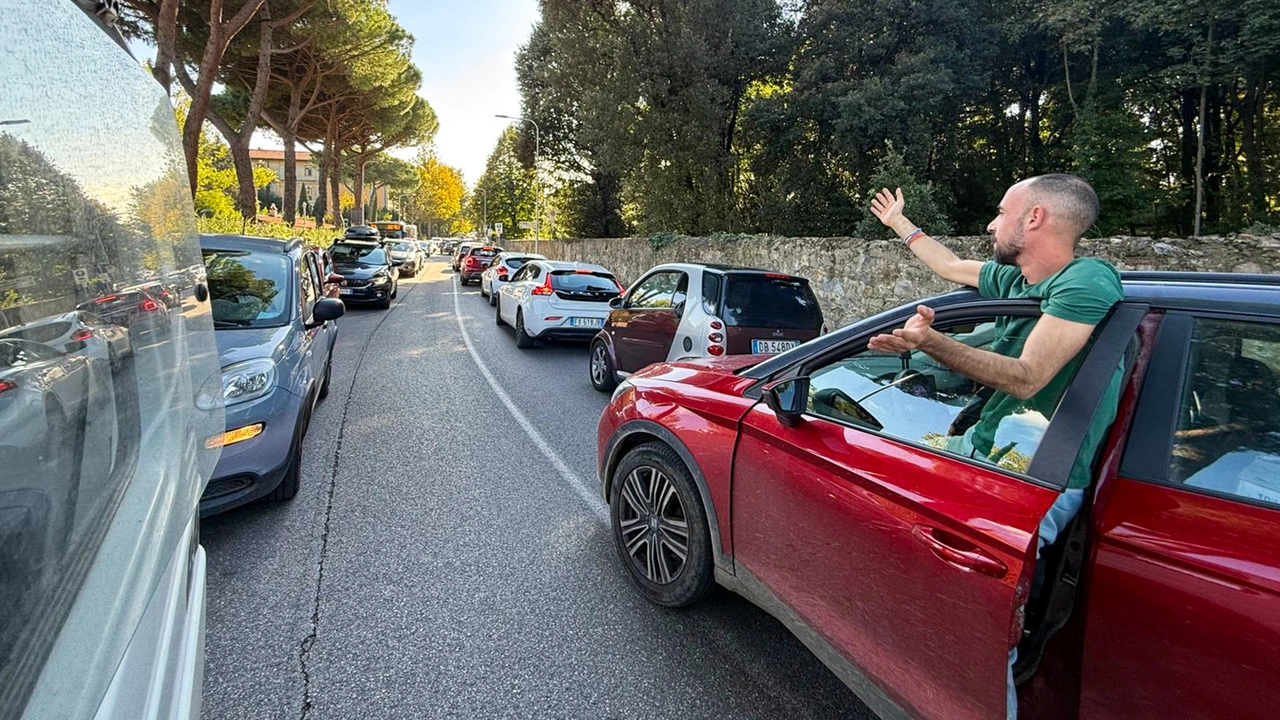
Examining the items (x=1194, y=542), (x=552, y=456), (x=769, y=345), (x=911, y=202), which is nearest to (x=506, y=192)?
(x=911, y=202)

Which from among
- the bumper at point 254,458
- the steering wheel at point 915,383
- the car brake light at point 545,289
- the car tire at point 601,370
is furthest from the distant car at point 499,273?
the steering wheel at point 915,383

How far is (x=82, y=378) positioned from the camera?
108cm

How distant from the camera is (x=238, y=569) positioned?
3041 mm

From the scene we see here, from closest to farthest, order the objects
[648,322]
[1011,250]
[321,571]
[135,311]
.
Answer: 1. [135,311]
2. [1011,250]
3. [321,571]
4. [648,322]

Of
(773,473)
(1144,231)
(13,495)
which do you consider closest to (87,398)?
(13,495)

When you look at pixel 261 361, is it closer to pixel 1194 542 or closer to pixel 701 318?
pixel 701 318

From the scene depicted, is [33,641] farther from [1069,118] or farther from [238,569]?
[1069,118]

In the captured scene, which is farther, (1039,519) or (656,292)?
(656,292)

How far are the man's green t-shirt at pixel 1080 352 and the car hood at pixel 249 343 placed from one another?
13.0 feet

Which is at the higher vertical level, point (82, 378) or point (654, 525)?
point (82, 378)

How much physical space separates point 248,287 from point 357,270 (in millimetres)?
10555

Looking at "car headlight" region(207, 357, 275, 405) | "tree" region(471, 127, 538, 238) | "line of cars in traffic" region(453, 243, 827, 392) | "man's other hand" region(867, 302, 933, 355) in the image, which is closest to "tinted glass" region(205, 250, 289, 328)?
"car headlight" region(207, 357, 275, 405)

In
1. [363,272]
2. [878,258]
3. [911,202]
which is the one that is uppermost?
[911,202]

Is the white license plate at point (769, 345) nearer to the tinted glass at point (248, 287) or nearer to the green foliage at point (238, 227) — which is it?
the tinted glass at point (248, 287)
